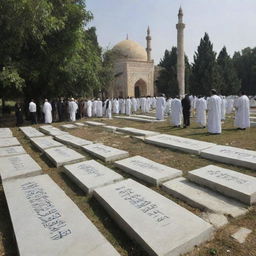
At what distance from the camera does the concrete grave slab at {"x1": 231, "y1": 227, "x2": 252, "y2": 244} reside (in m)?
2.78

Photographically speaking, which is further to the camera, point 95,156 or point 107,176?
point 95,156

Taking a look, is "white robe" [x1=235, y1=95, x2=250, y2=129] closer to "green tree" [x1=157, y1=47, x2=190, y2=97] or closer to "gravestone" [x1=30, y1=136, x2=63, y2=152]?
"gravestone" [x1=30, y1=136, x2=63, y2=152]

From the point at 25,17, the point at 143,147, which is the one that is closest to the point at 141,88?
the point at 25,17

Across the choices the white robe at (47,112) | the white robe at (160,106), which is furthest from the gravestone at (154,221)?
the white robe at (47,112)

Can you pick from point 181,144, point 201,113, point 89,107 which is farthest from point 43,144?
point 89,107

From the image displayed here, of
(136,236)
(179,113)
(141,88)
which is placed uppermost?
(141,88)

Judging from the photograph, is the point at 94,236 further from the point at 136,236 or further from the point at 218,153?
the point at 218,153

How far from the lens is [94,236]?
2779 mm

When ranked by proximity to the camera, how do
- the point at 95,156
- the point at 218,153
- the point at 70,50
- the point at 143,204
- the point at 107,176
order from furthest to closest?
the point at 70,50, the point at 95,156, the point at 218,153, the point at 107,176, the point at 143,204

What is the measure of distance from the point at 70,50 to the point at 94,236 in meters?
12.8

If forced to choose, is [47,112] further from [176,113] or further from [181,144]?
[181,144]

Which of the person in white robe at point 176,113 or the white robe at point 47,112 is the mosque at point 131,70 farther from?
the person in white robe at point 176,113

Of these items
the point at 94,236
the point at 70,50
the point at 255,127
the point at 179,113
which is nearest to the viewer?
the point at 94,236

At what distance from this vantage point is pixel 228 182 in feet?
12.5
